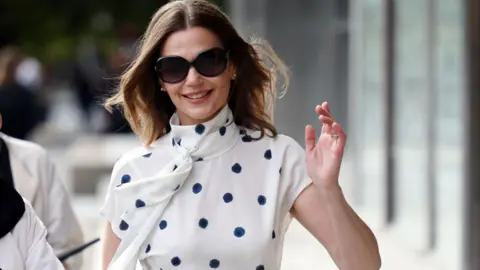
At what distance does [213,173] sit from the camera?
301cm

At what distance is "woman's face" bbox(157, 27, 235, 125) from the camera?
9.82 feet

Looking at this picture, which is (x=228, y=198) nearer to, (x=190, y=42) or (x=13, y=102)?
(x=190, y=42)

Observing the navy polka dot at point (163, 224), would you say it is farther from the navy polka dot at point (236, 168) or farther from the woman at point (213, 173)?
the navy polka dot at point (236, 168)

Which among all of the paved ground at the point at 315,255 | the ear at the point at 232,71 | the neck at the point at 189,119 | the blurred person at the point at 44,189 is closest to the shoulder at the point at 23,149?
the blurred person at the point at 44,189

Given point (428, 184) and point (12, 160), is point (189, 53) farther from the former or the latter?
point (428, 184)

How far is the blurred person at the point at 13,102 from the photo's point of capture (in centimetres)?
984

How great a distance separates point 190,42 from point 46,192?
1.08 metres

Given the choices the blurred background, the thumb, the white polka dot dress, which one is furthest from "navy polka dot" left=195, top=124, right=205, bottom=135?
the blurred background

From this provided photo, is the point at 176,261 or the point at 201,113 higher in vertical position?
the point at 201,113

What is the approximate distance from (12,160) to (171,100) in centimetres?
80

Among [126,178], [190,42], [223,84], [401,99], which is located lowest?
[401,99]

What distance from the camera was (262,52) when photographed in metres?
3.28

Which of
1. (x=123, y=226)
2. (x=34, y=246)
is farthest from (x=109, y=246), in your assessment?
(x=34, y=246)

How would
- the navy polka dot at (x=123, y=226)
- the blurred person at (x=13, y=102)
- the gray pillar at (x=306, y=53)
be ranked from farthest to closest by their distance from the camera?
the gray pillar at (x=306, y=53), the blurred person at (x=13, y=102), the navy polka dot at (x=123, y=226)
